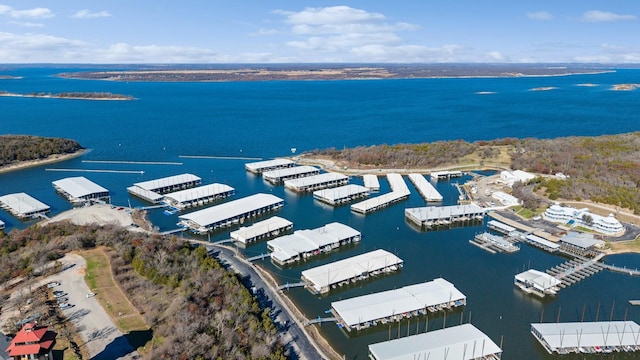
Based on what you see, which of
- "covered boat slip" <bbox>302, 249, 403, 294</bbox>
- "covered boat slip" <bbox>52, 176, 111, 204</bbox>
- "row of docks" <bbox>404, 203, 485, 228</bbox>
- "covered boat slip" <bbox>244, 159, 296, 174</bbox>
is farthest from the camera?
"covered boat slip" <bbox>244, 159, 296, 174</bbox>

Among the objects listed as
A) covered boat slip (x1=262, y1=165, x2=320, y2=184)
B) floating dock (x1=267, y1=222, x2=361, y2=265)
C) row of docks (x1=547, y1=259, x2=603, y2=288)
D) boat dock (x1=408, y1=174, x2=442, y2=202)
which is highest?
covered boat slip (x1=262, y1=165, x2=320, y2=184)

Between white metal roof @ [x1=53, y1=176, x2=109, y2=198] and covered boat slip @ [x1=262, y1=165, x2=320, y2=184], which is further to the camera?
covered boat slip @ [x1=262, y1=165, x2=320, y2=184]

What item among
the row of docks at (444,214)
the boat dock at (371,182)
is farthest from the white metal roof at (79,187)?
the row of docks at (444,214)

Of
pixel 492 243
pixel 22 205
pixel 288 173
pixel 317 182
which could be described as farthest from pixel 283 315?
pixel 22 205

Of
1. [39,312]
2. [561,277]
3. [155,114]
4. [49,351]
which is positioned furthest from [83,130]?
[561,277]

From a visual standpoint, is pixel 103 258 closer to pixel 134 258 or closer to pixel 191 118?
pixel 134 258

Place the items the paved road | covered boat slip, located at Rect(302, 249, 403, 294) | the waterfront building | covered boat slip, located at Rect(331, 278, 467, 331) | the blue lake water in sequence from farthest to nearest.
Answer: covered boat slip, located at Rect(302, 249, 403, 294) < the waterfront building < the blue lake water < covered boat slip, located at Rect(331, 278, 467, 331) < the paved road

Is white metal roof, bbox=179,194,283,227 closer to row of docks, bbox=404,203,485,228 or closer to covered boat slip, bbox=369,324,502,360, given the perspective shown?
row of docks, bbox=404,203,485,228

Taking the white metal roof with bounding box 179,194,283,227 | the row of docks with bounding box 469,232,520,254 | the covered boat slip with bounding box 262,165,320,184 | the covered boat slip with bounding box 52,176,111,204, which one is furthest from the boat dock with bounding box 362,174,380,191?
the covered boat slip with bounding box 52,176,111,204
